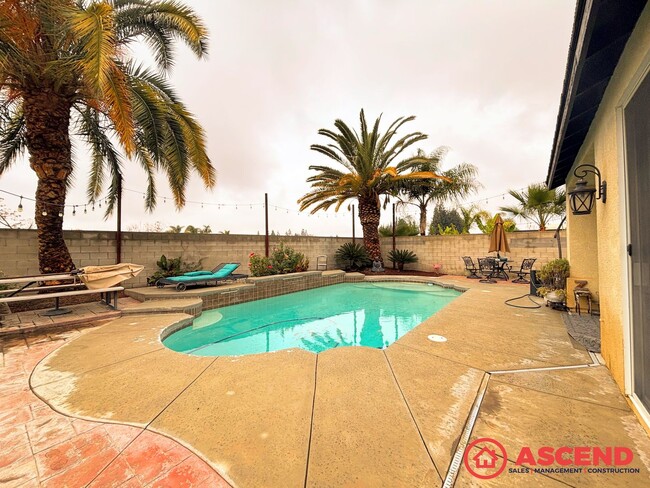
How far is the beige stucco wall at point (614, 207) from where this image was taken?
5.94ft

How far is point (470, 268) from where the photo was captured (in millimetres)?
11203

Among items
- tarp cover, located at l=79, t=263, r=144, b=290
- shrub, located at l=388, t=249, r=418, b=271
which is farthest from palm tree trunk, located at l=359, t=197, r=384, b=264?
tarp cover, located at l=79, t=263, r=144, b=290

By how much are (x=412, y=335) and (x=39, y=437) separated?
147 inches

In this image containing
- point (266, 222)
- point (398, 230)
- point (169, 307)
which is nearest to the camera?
point (169, 307)

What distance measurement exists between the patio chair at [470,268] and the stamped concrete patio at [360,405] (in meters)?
8.08

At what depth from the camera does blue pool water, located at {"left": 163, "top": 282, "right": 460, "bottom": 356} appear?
4.55 m

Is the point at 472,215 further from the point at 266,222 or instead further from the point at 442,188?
the point at 266,222

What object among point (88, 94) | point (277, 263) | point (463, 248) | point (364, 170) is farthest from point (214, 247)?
point (463, 248)

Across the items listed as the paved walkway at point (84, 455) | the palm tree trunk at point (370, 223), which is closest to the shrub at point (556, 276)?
the paved walkway at point (84, 455)

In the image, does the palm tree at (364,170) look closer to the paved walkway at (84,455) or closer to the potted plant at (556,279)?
the potted plant at (556,279)

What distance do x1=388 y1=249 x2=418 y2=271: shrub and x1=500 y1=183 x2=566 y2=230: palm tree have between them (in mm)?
6271

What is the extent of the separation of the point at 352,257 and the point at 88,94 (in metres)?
11.3

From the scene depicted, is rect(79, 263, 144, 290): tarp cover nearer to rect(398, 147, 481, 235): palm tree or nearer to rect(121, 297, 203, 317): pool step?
rect(121, 297, 203, 317): pool step

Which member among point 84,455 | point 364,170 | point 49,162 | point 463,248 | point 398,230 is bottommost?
point 84,455
